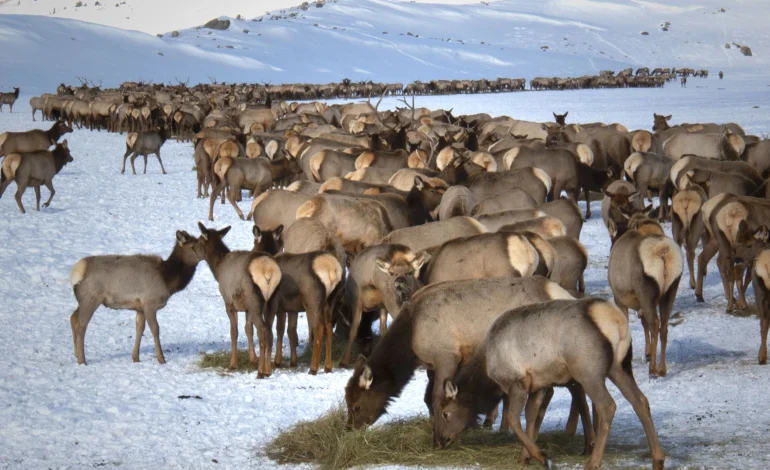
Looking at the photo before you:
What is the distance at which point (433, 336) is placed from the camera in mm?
6398

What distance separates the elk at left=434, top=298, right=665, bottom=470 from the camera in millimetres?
5309

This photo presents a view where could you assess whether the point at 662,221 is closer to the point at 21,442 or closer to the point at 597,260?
the point at 597,260

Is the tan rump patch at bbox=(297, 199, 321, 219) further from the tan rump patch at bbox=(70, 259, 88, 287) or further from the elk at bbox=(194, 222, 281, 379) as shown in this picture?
the tan rump patch at bbox=(70, 259, 88, 287)

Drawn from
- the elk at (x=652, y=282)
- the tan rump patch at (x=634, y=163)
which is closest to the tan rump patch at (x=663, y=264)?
the elk at (x=652, y=282)

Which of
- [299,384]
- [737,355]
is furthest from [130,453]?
[737,355]

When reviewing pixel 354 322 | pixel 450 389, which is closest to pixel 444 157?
pixel 354 322

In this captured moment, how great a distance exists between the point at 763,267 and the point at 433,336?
342 cm

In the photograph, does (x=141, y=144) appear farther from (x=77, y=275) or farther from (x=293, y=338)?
(x=293, y=338)

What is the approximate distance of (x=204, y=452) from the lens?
6.26 meters

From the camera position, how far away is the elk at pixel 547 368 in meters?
5.31

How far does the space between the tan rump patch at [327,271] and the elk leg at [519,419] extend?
2899 millimetres

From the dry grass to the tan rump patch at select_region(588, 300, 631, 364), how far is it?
0.71m

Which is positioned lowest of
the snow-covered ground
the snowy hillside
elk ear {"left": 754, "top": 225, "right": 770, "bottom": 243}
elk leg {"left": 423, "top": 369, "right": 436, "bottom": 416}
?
the snow-covered ground

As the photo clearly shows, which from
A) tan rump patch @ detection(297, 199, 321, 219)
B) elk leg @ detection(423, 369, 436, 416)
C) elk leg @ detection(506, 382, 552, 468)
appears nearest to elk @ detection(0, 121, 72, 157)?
tan rump patch @ detection(297, 199, 321, 219)
